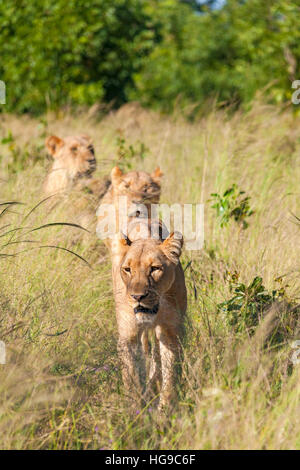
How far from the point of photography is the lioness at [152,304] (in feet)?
12.7

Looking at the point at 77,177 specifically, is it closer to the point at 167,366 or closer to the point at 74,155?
the point at 74,155

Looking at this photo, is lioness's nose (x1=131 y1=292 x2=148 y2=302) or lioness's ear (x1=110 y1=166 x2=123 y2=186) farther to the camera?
lioness's ear (x1=110 y1=166 x2=123 y2=186)

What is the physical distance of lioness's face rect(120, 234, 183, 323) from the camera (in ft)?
12.7

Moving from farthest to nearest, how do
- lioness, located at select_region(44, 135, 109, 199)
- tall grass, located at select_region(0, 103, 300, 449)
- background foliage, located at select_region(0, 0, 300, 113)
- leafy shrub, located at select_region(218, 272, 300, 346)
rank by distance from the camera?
1. background foliage, located at select_region(0, 0, 300, 113)
2. lioness, located at select_region(44, 135, 109, 199)
3. leafy shrub, located at select_region(218, 272, 300, 346)
4. tall grass, located at select_region(0, 103, 300, 449)

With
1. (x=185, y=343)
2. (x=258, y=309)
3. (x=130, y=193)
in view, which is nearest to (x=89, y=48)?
(x=130, y=193)

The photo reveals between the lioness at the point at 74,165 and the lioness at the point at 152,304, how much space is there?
2.21 meters

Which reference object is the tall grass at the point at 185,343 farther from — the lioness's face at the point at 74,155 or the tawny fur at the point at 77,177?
the lioness's face at the point at 74,155

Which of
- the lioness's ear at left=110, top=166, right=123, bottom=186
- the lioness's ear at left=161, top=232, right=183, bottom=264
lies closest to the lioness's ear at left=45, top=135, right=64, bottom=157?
the lioness's ear at left=110, top=166, right=123, bottom=186

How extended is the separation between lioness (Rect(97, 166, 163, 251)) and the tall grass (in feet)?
1.11

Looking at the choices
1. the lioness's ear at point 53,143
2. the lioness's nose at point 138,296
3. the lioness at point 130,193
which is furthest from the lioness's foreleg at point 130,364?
the lioness's ear at point 53,143

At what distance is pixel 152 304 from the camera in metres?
3.90

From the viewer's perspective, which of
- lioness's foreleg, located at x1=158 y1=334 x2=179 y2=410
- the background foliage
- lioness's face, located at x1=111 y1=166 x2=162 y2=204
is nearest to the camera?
lioness's foreleg, located at x1=158 y1=334 x2=179 y2=410

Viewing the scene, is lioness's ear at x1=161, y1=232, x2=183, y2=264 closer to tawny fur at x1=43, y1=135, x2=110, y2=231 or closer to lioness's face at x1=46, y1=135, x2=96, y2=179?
tawny fur at x1=43, y1=135, x2=110, y2=231

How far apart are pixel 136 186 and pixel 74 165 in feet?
3.27
